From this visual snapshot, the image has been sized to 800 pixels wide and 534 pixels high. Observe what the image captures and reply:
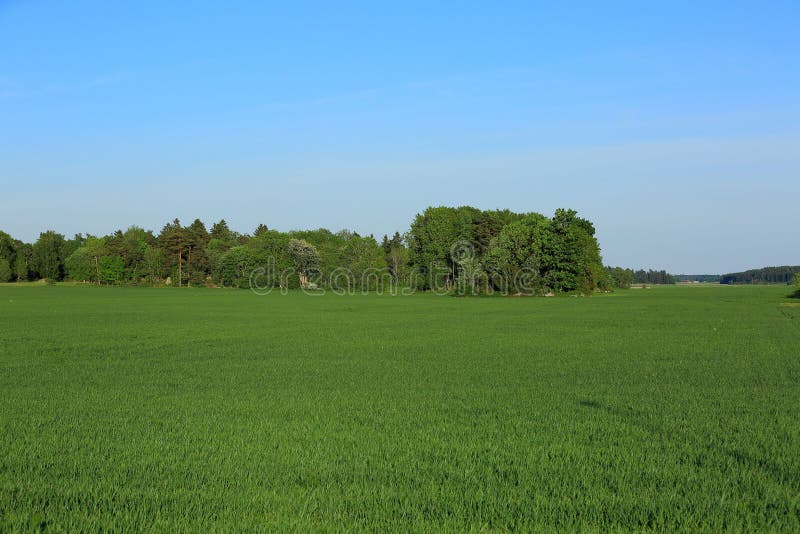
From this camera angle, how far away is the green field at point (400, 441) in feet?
24.6

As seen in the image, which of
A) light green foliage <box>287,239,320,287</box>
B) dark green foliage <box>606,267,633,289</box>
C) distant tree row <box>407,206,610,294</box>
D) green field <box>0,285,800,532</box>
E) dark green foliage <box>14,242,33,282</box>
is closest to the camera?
green field <box>0,285,800,532</box>

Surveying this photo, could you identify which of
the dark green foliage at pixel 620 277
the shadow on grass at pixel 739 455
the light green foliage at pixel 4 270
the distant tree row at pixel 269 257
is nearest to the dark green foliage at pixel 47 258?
the distant tree row at pixel 269 257

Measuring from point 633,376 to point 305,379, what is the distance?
385 inches

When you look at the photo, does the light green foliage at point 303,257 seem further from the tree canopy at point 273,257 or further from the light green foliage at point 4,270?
the light green foliage at point 4,270

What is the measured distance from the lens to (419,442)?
10.8 meters

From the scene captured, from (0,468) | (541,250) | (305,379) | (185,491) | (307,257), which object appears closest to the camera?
(185,491)

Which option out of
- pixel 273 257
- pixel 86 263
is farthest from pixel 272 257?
pixel 86 263

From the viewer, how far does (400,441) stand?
35.5 ft

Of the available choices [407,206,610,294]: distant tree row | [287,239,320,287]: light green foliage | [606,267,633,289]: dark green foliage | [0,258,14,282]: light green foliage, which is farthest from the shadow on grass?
[606,267,633,289]: dark green foliage

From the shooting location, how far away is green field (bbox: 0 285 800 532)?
751 centimetres

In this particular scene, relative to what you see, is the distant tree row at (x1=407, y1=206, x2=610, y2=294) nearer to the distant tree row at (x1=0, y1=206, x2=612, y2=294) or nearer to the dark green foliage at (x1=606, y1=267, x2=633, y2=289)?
the distant tree row at (x1=0, y1=206, x2=612, y2=294)

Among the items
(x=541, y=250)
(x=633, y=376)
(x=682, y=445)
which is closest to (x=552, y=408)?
(x=682, y=445)

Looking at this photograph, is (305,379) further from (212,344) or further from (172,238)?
(172,238)

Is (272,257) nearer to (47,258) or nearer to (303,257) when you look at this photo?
(303,257)
